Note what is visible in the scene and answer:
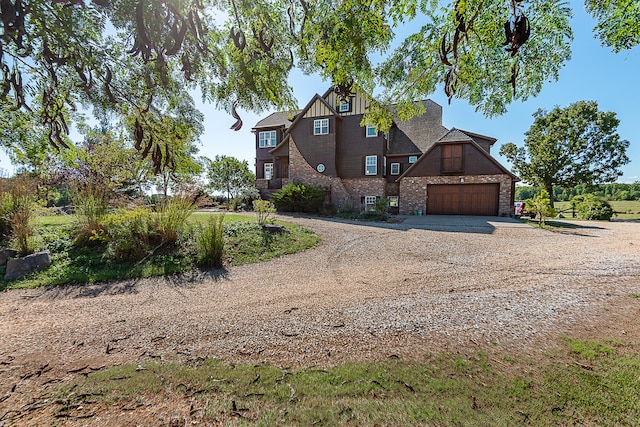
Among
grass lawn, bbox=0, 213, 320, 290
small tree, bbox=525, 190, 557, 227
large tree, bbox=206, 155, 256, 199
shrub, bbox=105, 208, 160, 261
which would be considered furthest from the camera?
large tree, bbox=206, 155, 256, 199

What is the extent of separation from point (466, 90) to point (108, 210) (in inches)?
390

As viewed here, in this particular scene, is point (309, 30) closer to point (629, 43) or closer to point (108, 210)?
point (629, 43)

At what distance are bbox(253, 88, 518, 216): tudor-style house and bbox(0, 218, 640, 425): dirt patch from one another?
12.2 meters

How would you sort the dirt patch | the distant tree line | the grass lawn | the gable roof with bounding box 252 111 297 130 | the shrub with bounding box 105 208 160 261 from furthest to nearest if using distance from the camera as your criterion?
the distant tree line → the gable roof with bounding box 252 111 297 130 → the shrub with bounding box 105 208 160 261 → the grass lawn → the dirt patch

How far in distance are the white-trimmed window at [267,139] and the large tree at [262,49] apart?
68.2 feet

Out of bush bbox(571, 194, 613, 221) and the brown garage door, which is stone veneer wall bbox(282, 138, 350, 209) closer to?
the brown garage door

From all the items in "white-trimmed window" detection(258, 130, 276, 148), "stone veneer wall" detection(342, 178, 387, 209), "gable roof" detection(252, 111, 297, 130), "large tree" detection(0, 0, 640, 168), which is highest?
"gable roof" detection(252, 111, 297, 130)

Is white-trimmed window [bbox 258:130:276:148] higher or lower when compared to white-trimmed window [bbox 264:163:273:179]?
higher

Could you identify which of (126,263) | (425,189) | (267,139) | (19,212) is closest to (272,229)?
(126,263)

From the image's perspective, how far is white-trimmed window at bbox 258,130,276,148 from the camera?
2484cm

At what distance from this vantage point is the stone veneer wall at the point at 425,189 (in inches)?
685

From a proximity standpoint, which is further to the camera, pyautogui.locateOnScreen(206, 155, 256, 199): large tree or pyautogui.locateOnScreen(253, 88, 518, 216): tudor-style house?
pyautogui.locateOnScreen(206, 155, 256, 199): large tree

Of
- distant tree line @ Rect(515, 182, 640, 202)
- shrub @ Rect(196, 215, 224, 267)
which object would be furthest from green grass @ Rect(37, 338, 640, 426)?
distant tree line @ Rect(515, 182, 640, 202)

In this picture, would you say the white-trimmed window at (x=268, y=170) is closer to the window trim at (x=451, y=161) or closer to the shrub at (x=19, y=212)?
the window trim at (x=451, y=161)
